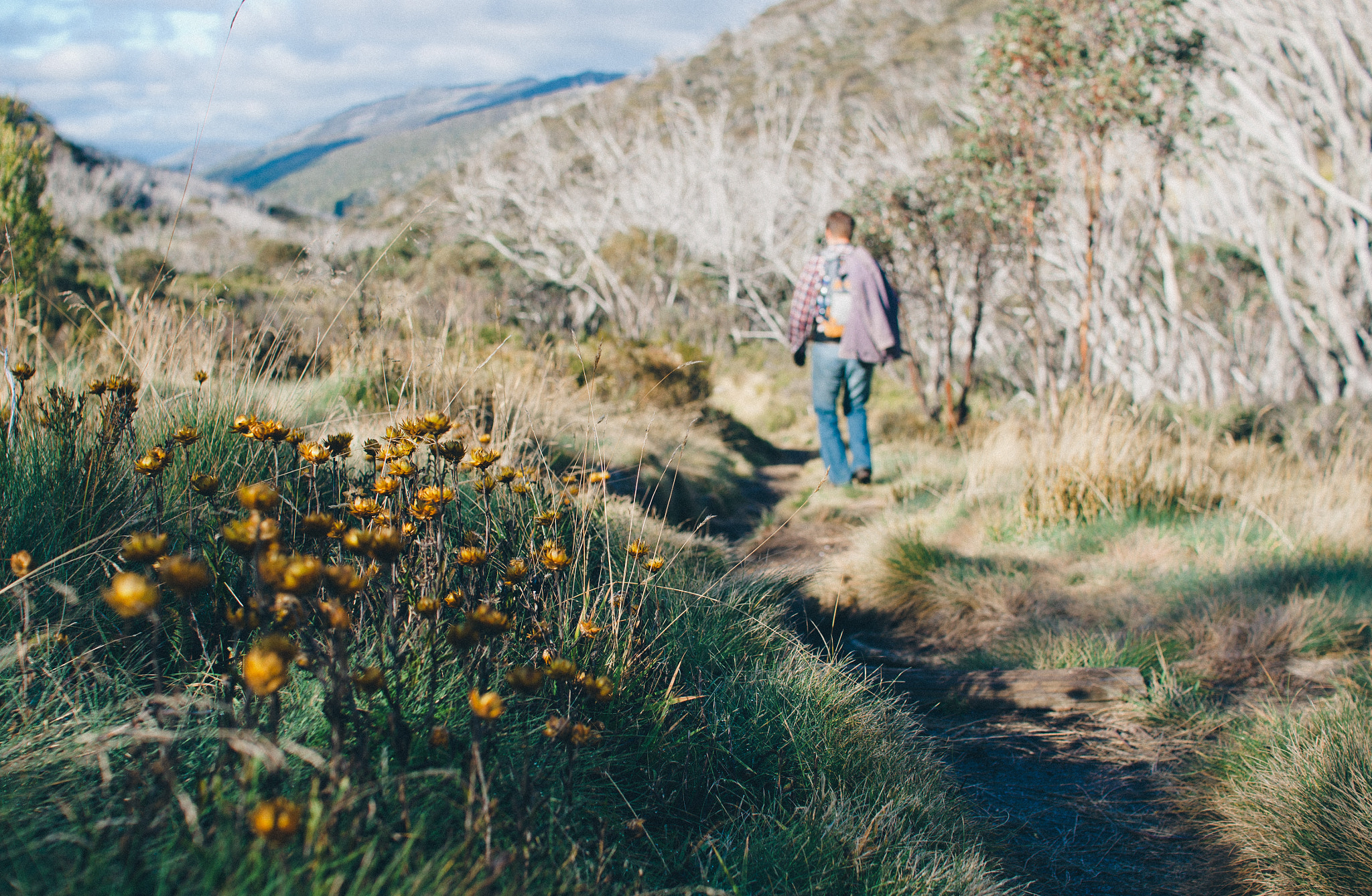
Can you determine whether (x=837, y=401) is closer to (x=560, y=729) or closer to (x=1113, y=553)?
(x=1113, y=553)

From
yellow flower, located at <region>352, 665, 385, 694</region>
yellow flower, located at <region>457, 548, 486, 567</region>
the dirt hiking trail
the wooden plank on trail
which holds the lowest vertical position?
the dirt hiking trail

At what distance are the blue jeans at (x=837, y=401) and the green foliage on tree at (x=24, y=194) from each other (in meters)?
6.04

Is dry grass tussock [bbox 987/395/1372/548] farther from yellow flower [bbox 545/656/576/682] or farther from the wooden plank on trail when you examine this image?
yellow flower [bbox 545/656/576/682]

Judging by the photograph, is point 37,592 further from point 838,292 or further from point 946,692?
point 838,292

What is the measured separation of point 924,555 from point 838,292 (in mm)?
2482

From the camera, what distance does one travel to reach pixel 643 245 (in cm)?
1780

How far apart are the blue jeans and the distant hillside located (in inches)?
1091

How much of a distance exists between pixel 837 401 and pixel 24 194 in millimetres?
7565

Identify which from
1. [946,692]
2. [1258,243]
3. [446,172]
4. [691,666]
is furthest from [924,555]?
[446,172]

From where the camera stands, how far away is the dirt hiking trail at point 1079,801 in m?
1.90

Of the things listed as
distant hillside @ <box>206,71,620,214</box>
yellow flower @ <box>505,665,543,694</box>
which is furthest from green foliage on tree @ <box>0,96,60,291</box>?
distant hillside @ <box>206,71,620,214</box>

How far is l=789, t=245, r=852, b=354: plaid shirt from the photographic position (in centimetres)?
566

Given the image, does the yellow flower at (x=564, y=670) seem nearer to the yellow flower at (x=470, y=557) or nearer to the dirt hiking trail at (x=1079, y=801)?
the yellow flower at (x=470, y=557)

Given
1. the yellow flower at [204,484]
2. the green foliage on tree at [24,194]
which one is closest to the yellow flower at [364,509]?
the yellow flower at [204,484]
